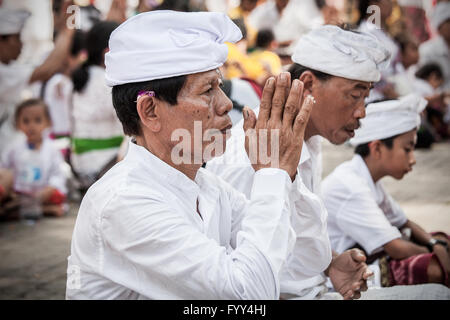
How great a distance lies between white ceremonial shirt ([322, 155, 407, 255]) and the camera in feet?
11.8

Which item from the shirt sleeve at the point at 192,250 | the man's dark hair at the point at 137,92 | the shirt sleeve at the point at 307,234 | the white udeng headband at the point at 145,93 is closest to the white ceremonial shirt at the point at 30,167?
the shirt sleeve at the point at 307,234

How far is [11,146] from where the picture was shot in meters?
6.60

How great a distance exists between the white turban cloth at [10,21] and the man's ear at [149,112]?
5046 millimetres

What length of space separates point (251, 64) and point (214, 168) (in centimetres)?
461

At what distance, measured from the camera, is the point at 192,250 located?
176 cm

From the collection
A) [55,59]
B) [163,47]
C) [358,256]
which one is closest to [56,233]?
[55,59]

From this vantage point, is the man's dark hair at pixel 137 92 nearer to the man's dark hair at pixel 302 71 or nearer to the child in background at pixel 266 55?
the man's dark hair at pixel 302 71

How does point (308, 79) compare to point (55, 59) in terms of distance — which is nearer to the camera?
point (308, 79)

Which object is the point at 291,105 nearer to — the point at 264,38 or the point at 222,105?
the point at 222,105

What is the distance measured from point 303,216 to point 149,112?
2.39 ft

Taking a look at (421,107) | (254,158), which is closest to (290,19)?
(421,107)

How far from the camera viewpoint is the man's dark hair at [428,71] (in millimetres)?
10555
